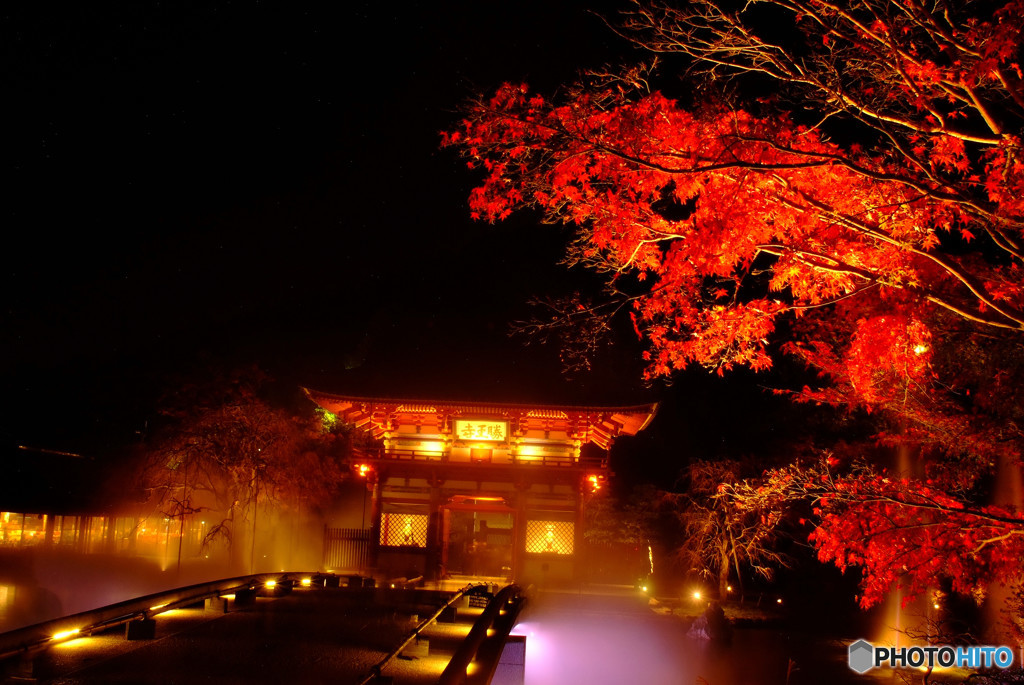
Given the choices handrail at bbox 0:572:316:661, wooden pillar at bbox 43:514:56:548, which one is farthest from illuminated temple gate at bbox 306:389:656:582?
handrail at bbox 0:572:316:661

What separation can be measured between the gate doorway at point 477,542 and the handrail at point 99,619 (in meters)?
14.6

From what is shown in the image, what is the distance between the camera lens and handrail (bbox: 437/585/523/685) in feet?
15.3

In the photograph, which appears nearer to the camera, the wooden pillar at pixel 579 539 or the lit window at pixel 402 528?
the wooden pillar at pixel 579 539

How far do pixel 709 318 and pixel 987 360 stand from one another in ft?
13.7

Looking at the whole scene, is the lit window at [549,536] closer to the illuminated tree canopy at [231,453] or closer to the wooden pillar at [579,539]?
the wooden pillar at [579,539]

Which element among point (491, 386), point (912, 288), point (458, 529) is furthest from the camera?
point (458, 529)

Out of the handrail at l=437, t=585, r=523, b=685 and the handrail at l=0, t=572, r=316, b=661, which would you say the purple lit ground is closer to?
the handrail at l=437, t=585, r=523, b=685

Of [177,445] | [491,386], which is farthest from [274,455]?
[491,386]

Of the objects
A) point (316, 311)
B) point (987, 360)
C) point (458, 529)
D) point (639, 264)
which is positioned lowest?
point (458, 529)

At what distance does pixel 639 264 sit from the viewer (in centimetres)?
909

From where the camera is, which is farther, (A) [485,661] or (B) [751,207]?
(B) [751,207]

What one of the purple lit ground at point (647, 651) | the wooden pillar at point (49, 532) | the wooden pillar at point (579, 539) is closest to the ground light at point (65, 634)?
the purple lit ground at point (647, 651)

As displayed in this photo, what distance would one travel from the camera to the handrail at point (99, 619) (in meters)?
5.28

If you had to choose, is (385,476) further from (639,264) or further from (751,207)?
(751,207)
